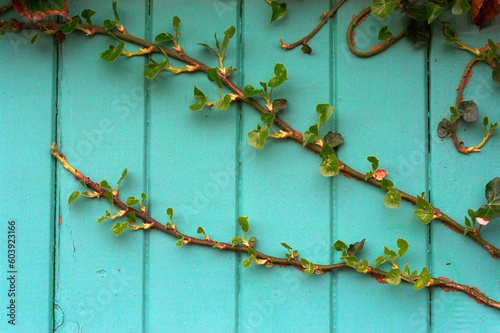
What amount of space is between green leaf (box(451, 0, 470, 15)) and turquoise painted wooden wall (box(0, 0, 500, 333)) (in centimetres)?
7

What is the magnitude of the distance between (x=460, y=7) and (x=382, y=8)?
153 mm

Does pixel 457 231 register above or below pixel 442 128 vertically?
below

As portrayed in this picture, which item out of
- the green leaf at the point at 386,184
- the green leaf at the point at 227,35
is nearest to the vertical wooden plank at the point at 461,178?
the green leaf at the point at 386,184

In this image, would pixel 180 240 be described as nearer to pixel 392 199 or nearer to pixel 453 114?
pixel 392 199

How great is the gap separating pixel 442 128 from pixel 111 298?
2.68 feet

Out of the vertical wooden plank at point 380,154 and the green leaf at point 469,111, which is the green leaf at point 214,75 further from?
the green leaf at point 469,111

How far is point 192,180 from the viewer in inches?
30.5

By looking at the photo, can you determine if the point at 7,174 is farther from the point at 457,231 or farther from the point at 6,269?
the point at 457,231

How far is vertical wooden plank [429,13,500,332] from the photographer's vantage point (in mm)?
739

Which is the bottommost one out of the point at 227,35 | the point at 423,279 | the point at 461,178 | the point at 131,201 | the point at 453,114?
the point at 423,279

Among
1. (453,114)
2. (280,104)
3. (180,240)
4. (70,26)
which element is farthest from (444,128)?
(70,26)

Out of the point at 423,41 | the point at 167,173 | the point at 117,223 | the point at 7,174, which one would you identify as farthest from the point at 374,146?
the point at 7,174

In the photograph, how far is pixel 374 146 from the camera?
76cm

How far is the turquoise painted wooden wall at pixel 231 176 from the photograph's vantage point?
0.75 m
